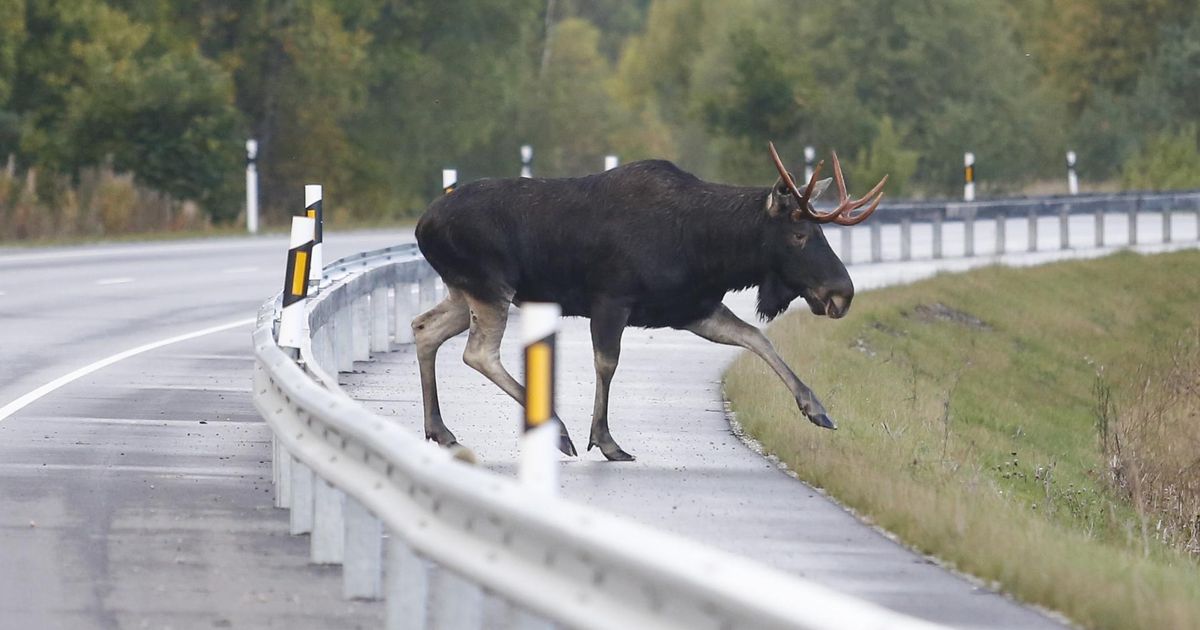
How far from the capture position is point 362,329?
18.6 metres

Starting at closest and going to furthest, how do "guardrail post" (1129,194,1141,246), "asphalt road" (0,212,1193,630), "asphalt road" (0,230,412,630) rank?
1. "asphalt road" (0,230,412,630)
2. "asphalt road" (0,212,1193,630)
3. "guardrail post" (1129,194,1141,246)

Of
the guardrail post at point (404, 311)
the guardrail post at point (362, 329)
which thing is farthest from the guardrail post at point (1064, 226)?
the guardrail post at point (362, 329)

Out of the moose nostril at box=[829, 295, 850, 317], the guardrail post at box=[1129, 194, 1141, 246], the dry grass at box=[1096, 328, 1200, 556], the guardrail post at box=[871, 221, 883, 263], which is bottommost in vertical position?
the dry grass at box=[1096, 328, 1200, 556]

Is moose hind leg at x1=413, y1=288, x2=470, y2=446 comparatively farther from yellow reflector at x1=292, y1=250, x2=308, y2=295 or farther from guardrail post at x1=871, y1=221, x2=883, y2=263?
guardrail post at x1=871, y1=221, x2=883, y2=263

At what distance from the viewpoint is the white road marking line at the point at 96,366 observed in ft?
49.8

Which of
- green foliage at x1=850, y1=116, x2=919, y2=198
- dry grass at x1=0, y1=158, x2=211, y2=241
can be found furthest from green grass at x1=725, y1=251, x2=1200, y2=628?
green foliage at x1=850, y1=116, x2=919, y2=198

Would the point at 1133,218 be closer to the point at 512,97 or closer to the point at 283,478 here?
the point at 512,97

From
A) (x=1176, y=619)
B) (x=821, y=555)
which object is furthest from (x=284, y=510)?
(x=1176, y=619)

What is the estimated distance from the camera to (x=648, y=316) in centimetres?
1295

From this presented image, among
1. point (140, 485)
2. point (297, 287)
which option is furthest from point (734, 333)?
point (140, 485)

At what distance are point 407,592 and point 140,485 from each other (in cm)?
452

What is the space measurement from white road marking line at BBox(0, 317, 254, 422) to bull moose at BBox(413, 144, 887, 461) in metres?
3.11

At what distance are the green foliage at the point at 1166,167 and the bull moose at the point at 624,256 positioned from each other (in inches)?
1690

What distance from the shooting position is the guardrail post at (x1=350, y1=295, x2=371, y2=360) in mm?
18453
